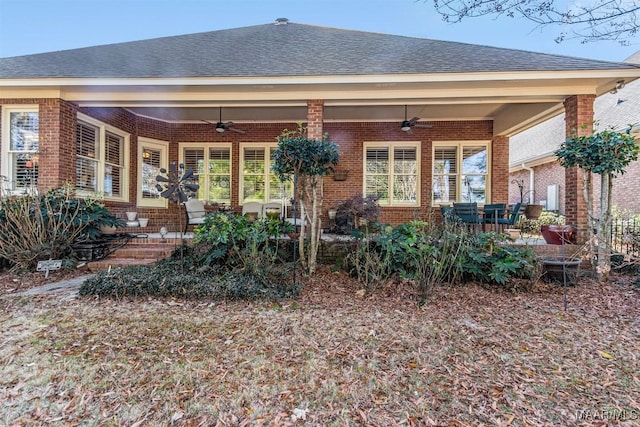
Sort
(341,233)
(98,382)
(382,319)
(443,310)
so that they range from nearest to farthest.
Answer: (98,382) → (382,319) → (443,310) → (341,233)

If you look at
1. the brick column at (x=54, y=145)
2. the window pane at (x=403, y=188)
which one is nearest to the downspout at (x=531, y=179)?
the window pane at (x=403, y=188)

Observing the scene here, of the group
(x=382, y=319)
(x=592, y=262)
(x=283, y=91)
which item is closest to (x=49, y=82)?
(x=283, y=91)

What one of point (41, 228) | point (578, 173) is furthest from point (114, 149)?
point (578, 173)

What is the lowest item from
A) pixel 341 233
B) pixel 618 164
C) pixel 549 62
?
pixel 341 233

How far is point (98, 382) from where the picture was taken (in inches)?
87.5

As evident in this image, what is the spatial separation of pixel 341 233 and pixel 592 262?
177 inches

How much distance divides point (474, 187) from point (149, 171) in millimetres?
9296

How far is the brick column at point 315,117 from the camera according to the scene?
234 inches

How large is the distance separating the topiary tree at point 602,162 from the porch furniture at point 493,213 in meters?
1.74

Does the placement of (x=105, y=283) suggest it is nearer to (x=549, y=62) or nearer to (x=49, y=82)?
(x=49, y=82)

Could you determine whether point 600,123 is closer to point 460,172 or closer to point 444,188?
point 460,172

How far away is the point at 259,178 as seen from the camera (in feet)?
29.6

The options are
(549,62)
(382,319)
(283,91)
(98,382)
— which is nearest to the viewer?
(98,382)

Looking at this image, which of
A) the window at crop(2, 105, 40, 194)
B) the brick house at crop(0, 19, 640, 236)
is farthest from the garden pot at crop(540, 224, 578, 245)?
the window at crop(2, 105, 40, 194)
